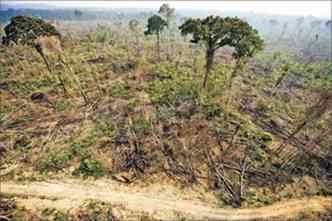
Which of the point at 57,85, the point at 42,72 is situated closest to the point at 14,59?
the point at 42,72

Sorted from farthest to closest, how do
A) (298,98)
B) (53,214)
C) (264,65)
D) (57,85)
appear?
Result: (264,65) < (298,98) < (57,85) < (53,214)

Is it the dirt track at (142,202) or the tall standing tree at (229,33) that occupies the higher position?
the tall standing tree at (229,33)

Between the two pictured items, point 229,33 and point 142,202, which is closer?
point 142,202

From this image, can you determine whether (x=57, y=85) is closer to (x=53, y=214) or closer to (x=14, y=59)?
(x=14, y=59)

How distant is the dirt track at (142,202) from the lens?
14.4 m

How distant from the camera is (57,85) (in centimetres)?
2995

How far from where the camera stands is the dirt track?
565 inches

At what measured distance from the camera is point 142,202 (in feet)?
48.9

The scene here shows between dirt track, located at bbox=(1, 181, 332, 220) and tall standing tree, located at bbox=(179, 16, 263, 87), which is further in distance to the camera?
tall standing tree, located at bbox=(179, 16, 263, 87)

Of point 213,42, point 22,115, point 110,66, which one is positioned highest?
point 213,42

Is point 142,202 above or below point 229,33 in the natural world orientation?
below

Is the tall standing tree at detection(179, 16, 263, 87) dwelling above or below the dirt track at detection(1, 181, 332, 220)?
above

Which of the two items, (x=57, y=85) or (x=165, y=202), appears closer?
(x=165, y=202)

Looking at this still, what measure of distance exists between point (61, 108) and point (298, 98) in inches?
1265
